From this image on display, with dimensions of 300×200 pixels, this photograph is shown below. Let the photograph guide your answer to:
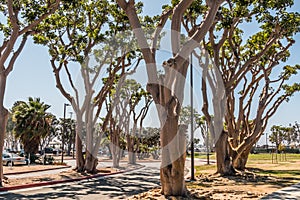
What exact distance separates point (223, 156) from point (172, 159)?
9655 millimetres

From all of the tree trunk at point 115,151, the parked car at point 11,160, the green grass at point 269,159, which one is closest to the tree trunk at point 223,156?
the tree trunk at point 115,151

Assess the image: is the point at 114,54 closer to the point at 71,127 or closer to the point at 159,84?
the point at 159,84

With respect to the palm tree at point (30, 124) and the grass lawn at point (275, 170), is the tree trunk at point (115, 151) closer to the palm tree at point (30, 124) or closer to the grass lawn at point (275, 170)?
the grass lawn at point (275, 170)

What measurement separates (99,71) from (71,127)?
55.9 metres

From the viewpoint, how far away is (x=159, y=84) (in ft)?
40.7

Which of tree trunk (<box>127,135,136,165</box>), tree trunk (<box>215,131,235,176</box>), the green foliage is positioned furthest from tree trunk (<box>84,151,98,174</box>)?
the green foliage

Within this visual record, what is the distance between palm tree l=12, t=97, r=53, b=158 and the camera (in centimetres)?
3616

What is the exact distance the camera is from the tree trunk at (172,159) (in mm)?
11711

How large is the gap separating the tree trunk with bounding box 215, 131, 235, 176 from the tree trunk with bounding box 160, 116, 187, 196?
29.5 ft

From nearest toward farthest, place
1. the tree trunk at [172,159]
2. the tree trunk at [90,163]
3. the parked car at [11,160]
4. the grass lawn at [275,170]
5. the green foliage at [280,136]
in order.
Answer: the tree trunk at [172,159] < the grass lawn at [275,170] < the tree trunk at [90,163] < the parked car at [11,160] < the green foliage at [280,136]

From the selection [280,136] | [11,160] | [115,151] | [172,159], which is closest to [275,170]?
[115,151]

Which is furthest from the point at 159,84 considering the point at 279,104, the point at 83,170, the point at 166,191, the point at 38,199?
the point at 279,104

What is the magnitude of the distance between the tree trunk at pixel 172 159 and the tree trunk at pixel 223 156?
898cm

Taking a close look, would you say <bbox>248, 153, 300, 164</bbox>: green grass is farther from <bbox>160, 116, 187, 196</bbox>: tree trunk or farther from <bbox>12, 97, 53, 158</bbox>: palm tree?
<bbox>160, 116, 187, 196</bbox>: tree trunk
